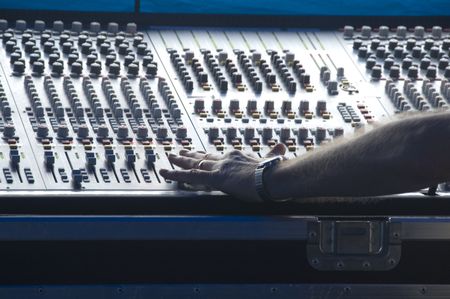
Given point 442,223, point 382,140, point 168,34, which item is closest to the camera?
point 382,140

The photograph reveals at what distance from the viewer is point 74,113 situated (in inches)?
137

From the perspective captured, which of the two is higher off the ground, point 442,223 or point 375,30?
point 375,30

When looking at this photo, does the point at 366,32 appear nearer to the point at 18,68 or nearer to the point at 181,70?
the point at 181,70

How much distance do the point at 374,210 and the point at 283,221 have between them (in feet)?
0.69

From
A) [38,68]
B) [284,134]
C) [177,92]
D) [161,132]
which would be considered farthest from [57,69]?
[284,134]

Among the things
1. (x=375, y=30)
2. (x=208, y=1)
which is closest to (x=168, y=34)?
(x=208, y=1)

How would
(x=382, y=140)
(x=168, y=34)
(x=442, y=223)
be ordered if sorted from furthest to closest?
(x=168, y=34) → (x=442, y=223) → (x=382, y=140)

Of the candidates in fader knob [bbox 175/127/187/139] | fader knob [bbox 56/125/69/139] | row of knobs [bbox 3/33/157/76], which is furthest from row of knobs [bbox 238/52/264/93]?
fader knob [bbox 56/125/69/139]

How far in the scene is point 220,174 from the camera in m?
3.23

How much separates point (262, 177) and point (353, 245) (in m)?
→ 0.33

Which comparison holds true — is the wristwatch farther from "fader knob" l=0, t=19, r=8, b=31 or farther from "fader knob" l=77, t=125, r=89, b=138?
"fader knob" l=0, t=19, r=8, b=31

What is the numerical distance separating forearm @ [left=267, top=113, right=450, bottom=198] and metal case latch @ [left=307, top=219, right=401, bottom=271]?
16 cm

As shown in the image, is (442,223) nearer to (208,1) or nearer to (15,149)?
(15,149)

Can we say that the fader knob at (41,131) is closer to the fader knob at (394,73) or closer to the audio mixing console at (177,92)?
the audio mixing console at (177,92)
